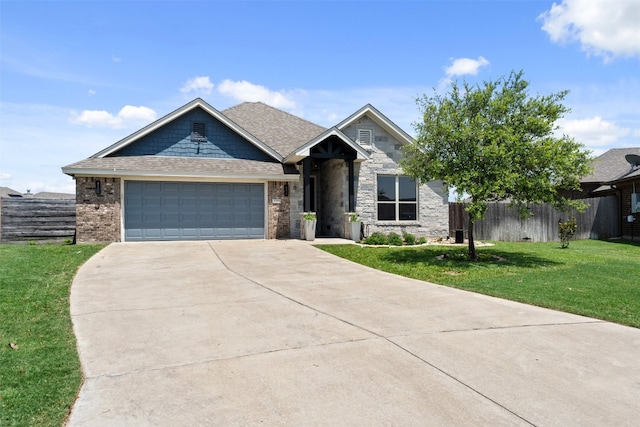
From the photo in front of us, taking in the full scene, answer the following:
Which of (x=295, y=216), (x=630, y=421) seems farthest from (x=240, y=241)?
(x=630, y=421)

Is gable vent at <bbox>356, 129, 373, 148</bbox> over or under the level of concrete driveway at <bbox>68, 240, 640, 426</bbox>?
over

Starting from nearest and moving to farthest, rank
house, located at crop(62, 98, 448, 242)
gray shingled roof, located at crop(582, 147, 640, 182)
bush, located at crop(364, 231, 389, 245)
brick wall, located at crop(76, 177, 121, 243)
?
brick wall, located at crop(76, 177, 121, 243) < house, located at crop(62, 98, 448, 242) < bush, located at crop(364, 231, 389, 245) < gray shingled roof, located at crop(582, 147, 640, 182)

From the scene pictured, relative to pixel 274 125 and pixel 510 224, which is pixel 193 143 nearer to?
pixel 274 125

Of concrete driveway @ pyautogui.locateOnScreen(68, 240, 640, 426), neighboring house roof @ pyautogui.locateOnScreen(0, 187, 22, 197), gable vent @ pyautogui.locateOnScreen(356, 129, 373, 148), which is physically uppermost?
gable vent @ pyautogui.locateOnScreen(356, 129, 373, 148)

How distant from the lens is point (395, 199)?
19.1 m

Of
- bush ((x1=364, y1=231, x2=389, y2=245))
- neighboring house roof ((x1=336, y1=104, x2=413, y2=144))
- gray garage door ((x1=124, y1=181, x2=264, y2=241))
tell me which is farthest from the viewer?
neighboring house roof ((x1=336, y1=104, x2=413, y2=144))

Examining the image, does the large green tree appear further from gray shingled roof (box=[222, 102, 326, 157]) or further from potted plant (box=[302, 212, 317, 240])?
gray shingled roof (box=[222, 102, 326, 157])

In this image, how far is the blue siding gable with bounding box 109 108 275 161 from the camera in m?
17.4

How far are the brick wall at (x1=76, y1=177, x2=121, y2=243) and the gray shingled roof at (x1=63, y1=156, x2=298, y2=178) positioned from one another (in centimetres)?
55

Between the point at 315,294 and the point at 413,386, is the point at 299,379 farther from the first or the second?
the point at 315,294

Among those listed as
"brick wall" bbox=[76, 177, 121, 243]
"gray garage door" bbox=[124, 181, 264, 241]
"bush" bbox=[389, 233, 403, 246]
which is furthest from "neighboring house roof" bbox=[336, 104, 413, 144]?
"brick wall" bbox=[76, 177, 121, 243]

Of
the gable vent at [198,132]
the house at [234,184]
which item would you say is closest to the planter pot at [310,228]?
the house at [234,184]

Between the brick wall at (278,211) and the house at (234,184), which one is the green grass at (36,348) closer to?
the house at (234,184)

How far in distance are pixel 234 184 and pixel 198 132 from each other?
9.26 feet
